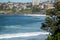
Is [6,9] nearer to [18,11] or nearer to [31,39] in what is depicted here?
[18,11]

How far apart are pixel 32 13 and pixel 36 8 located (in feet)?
2.81

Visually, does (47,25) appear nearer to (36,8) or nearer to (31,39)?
(31,39)

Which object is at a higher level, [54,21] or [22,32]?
[54,21]

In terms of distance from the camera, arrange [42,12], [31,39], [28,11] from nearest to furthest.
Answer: [31,39] → [42,12] → [28,11]

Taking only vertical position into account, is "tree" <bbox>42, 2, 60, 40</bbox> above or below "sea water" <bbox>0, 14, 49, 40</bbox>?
above

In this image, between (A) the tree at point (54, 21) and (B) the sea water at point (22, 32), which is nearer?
(A) the tree at point (54, 21)

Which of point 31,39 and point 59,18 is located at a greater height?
Result: point 59,18

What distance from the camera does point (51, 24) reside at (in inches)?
189

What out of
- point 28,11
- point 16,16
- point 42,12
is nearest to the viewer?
point 42,12

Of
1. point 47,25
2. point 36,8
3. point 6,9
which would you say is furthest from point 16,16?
point 47,25

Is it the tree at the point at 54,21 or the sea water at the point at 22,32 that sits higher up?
the tree at the point at 54,21

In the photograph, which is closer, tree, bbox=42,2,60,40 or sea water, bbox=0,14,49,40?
tree, bbox=42,2,60,40

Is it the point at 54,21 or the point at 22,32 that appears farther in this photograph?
the point at 22,32

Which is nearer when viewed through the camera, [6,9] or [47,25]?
[47,25]
